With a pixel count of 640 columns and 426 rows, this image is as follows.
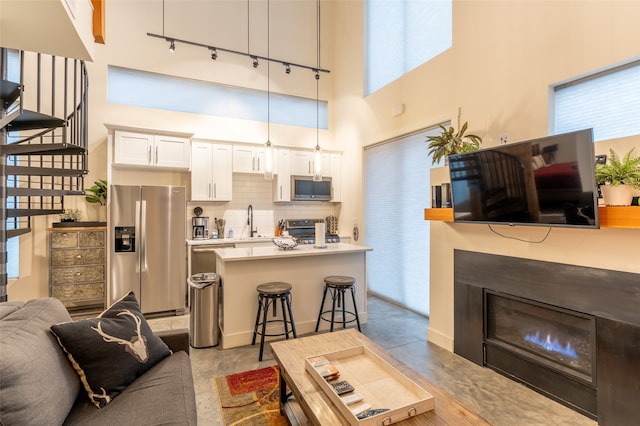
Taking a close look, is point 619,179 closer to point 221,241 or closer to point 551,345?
point 551,345

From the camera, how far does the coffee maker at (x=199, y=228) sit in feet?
16.9

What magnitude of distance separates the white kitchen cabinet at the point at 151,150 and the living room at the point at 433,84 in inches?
13.9

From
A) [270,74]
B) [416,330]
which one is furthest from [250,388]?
[270,74]

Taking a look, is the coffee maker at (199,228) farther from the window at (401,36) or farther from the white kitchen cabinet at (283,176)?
the window at (401,36)

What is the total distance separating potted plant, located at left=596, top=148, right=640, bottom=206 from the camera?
188 centimetres

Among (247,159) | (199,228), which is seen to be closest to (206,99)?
(247,159)

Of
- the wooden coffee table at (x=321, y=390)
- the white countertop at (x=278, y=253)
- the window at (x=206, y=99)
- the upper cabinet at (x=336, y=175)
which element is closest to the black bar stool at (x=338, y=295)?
the white countertop at (x=278, y=253)

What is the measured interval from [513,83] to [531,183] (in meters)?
1.25

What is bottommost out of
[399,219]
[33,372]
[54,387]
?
[54,387]

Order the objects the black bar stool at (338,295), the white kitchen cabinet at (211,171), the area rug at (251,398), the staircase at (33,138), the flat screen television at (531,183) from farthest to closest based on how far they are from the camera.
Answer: the white kitchen cabinet at (211,171) < the black bar stool at (338,295) < the staircase at (33,138) < the area rug at (251,398) < the flat screen television at (531,183)

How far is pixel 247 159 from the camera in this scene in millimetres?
5457

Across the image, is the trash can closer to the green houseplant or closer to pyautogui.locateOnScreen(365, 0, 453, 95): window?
the green houseplant

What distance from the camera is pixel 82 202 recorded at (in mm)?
4711

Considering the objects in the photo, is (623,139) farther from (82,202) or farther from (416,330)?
(82,202)
